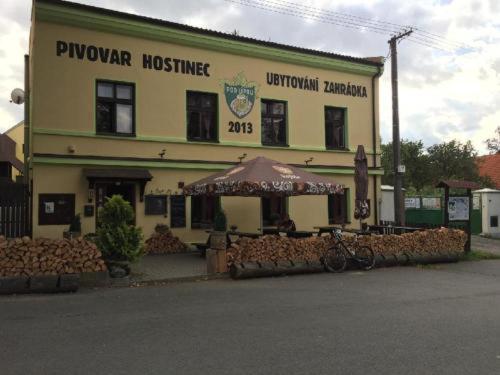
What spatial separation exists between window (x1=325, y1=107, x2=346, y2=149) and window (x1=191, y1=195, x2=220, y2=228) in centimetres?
513

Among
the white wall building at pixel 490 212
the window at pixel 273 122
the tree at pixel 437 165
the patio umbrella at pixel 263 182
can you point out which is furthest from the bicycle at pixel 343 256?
the tree at pixel 437 165

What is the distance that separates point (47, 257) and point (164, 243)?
5.72m

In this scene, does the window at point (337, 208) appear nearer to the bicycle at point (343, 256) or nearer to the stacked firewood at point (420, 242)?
the stacked firewood at point (420, 242)

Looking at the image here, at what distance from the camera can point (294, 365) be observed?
529cm

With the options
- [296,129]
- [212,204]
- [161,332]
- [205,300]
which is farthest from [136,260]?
[296,129]

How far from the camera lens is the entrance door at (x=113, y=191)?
15.4 meters

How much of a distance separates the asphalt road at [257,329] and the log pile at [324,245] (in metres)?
1.13

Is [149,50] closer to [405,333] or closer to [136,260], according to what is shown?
[136,260]

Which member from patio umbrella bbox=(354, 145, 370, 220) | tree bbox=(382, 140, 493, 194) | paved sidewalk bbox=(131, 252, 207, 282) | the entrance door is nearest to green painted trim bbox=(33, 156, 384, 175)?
the entrance door

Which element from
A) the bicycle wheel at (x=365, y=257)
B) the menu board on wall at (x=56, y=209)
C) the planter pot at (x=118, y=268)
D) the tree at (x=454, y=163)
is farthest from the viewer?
the tree at (x=454, y=163)

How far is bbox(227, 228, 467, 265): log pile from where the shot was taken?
39.3 feet

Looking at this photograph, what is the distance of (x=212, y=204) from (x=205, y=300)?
8.41 m

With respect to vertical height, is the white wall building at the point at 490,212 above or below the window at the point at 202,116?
below

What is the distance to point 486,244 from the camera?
20.8m
